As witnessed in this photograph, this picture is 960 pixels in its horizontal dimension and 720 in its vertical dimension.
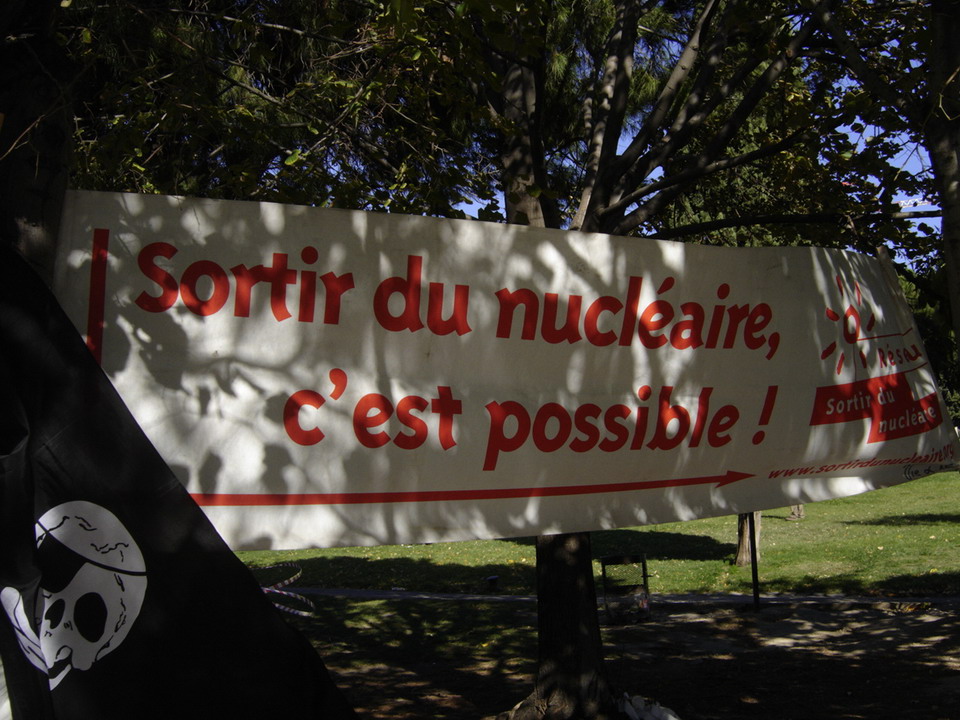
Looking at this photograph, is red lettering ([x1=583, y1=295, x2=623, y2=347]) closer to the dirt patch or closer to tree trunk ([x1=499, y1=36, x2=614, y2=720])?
tree trunk ([x1=499, y1=36, x2=614, y2=720])

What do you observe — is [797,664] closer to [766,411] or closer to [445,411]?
[766,411]

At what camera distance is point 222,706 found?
261 cm

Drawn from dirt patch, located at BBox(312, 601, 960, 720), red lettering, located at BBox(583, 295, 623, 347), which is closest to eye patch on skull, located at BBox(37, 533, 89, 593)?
red lettering, located at BBox(583, 295, 623, 347)

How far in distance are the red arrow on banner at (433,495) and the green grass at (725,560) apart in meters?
7.13

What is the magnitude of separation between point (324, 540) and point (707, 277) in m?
1.83

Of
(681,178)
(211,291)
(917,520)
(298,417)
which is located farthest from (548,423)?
(917,520)

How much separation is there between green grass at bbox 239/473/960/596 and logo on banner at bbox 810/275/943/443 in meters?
6.60

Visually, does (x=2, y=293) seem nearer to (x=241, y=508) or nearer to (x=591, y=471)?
(x=241, y=508)

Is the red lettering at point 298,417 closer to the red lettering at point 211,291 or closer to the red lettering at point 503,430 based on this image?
the red lettering at point 211,291

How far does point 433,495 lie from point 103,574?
1.05 meters

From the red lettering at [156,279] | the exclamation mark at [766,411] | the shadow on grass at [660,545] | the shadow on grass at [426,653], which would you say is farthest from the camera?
the shadow on grass at [660,545]

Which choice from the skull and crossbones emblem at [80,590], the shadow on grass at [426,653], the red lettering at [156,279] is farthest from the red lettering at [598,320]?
the shadow on grass at [426,653]

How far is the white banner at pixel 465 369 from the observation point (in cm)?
291

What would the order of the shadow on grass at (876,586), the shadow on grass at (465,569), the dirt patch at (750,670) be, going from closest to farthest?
the dirt patch at (750,670), the shadow on grass at (876,586), the shadow on grass at (465,569)
